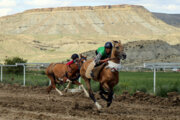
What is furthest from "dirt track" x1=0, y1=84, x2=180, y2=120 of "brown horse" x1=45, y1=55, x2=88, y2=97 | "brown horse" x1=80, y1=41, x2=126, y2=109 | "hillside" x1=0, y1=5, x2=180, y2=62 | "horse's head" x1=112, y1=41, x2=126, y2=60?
"hillside" x1=0, y1=5, x2=180, y2=62

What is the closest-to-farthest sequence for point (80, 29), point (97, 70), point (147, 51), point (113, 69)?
point (113, 69) → point (97, 70) → point (147, 51) → point (80, 29)

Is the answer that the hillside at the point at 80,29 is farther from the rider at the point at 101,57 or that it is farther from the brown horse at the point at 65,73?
the rider at the point at 101,57

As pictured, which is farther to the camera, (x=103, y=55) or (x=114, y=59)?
(x=103, y=55)

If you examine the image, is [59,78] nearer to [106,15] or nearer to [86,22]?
[86,22]

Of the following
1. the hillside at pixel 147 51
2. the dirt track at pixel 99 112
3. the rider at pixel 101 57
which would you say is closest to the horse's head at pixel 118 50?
the rider at pixel 101 57

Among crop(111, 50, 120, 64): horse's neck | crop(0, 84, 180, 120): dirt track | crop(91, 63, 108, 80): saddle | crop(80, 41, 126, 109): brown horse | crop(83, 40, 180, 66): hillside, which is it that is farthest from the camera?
crop(83, 40, 180, 66): hillside

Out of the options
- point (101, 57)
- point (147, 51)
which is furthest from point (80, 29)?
point (101, 57)

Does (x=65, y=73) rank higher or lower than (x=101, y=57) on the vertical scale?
lower

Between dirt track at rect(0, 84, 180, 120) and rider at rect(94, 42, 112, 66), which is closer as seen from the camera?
dirt track at rect(0, 84, 180, 120)

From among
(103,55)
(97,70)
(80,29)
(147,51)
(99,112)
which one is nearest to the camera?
(99,112)

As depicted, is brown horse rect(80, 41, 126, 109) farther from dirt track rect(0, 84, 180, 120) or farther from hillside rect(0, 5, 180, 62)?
hillside rect(0, 5, 180, 62)

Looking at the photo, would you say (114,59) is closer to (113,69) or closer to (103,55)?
(113,69)

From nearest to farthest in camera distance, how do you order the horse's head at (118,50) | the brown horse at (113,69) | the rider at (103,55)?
the horse's head at (118,50)
the brown horse at (113,69)
the rider at (103,55)

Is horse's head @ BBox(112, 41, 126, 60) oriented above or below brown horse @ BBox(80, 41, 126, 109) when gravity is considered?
above
